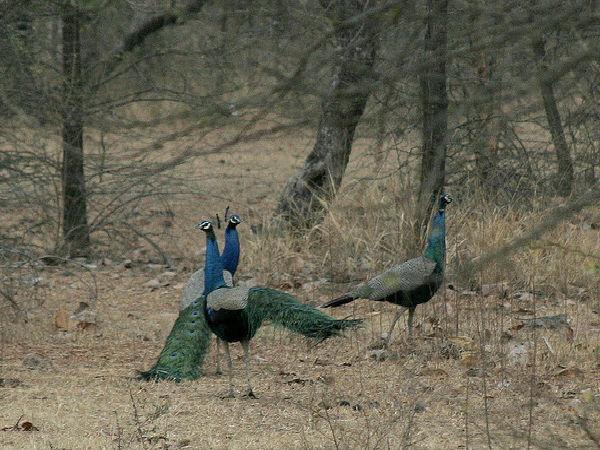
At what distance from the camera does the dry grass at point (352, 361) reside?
19.3ft

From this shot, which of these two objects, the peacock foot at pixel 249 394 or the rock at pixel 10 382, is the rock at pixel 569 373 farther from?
the rock at pixel 10 382

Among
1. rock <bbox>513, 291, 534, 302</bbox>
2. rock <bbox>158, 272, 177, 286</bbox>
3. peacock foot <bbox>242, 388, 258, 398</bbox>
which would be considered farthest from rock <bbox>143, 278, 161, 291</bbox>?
peacock foot <bbox>242, 388, 258, 398</bbox>

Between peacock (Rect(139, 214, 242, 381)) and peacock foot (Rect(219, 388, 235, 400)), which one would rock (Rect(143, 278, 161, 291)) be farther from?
peacock foot (Rect(219, 388, 235, 400))

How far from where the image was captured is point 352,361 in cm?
781

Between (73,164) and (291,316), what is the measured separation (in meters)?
5.26

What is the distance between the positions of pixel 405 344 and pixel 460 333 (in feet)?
1.55

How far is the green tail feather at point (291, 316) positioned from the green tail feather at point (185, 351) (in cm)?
40

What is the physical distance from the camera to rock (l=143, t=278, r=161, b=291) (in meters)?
11.1

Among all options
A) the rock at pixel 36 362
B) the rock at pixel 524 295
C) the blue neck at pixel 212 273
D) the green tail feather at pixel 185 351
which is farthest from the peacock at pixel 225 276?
the rock at pixel 524 295

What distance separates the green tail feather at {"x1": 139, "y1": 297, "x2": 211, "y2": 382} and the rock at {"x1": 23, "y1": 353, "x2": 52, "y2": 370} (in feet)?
2.95

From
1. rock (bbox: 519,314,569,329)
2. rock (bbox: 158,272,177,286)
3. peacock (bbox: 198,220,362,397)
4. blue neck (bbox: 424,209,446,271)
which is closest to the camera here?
peacock (bbox: 198,220,362,397)

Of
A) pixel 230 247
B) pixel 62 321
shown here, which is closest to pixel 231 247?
pixel 230 247

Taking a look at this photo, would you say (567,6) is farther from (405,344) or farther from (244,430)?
(405,344)

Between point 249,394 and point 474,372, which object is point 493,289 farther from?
point 249,394
